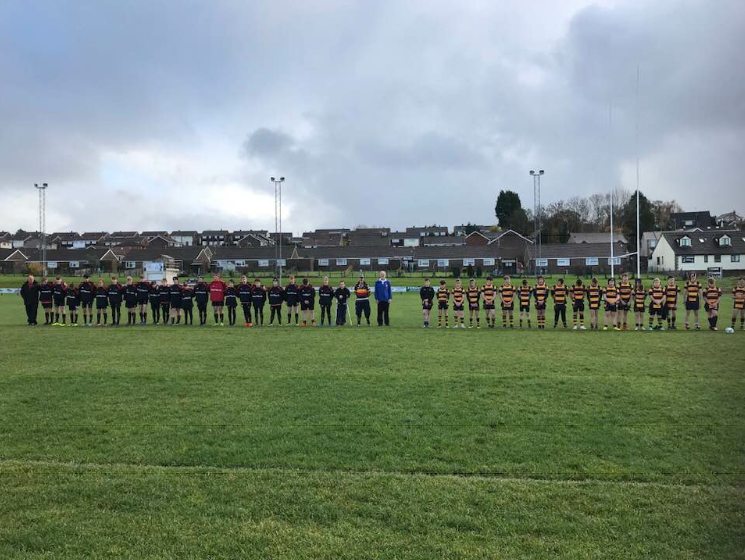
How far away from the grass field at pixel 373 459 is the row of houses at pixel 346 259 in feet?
193

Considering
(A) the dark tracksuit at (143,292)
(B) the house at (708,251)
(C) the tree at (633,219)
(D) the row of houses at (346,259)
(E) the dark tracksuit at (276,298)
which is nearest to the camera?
(E) the dark tracksuit at (276,298)

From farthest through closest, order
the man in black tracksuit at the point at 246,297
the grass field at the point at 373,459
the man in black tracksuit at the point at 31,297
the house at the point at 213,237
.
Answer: the house at the point at 213,237, the man in black tracksuit at the point at 31,297, the man in black tracksuit at the point at 246,297, the grass field at the point at 373,459

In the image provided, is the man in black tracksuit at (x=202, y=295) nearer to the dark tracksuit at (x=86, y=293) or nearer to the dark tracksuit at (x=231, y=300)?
the dark tracksuit at (x=231, y=300)

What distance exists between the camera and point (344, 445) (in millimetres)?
6484

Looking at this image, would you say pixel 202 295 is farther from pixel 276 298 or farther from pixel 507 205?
pixel 507 205

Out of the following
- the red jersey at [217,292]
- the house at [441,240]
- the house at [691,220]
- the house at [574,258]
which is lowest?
the red jersey at [217,292]

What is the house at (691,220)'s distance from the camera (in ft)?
323

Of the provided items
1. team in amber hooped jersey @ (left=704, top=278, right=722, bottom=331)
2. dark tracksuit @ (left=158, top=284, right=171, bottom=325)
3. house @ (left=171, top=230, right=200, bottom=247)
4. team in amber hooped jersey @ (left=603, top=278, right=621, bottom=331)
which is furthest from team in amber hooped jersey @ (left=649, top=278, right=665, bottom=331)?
house @ (left=171, top=230, right=200, bottom=247)

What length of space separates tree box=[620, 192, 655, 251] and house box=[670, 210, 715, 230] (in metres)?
11.6

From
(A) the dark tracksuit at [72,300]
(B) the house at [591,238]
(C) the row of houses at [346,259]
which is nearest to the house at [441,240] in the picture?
(C) the row of houses at [346,259]

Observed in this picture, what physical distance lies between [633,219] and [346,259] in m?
46.8

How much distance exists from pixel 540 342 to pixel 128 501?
41.1 ft

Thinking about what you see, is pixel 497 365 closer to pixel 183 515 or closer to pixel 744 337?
pixel 183 515

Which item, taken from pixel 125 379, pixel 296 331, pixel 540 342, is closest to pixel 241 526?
pixel 125 379
